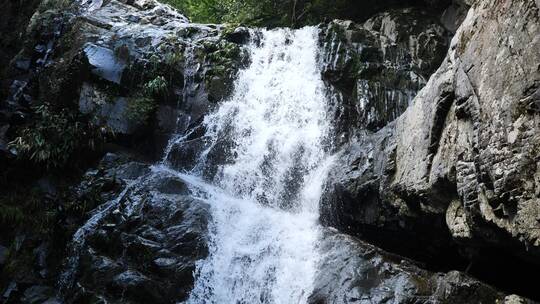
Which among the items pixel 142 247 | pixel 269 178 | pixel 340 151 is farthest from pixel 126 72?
pixel 340 151

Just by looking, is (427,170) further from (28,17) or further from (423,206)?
(28,17)

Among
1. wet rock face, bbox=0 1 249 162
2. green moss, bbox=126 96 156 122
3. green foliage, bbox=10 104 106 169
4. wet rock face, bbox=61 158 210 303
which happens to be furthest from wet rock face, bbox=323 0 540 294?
green foliage, bbox=10 104 106 169

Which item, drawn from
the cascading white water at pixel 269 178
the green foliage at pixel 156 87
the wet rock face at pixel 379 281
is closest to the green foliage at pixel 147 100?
the green foliage at pixel 156 87

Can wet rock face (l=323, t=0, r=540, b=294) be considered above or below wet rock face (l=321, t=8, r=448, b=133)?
below

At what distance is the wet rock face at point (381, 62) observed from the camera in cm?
1191

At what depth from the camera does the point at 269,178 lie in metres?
11.2

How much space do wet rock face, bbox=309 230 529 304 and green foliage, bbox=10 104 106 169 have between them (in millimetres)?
6755

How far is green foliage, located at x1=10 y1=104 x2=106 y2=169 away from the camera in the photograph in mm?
10961

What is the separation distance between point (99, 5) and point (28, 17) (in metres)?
2.48

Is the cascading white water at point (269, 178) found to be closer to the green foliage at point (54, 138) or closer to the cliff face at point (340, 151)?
the cliff face at point (340, 151)

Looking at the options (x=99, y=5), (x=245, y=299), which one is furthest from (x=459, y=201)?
(x=99, y=5)

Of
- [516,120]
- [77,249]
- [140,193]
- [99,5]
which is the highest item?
[99,5]

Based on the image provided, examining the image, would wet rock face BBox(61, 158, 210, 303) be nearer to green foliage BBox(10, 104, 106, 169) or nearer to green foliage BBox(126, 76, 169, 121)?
green foliage BBox(10, 104, 106, 169)

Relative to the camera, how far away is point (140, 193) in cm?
1001
